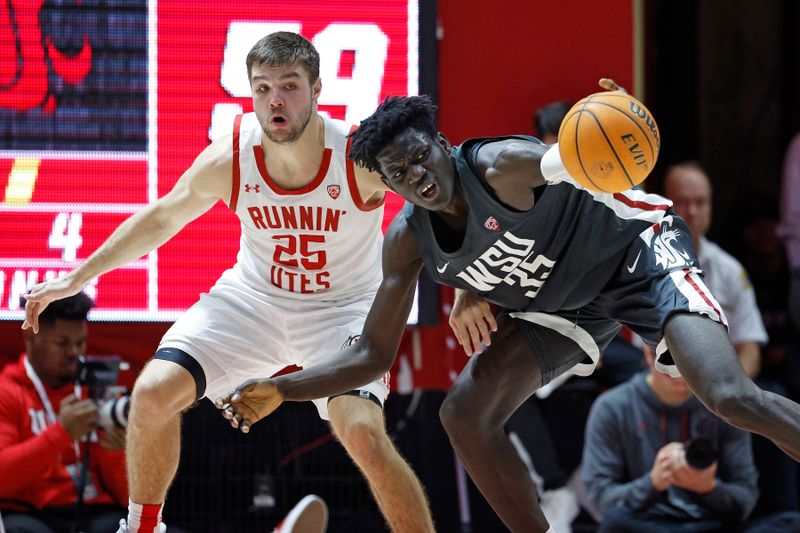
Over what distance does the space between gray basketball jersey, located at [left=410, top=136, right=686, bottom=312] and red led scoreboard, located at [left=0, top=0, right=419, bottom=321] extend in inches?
68.3

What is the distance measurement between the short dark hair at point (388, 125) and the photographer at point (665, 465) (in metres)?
2.03

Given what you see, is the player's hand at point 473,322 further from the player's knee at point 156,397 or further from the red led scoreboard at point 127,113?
the red led scoreboard at point 127,113

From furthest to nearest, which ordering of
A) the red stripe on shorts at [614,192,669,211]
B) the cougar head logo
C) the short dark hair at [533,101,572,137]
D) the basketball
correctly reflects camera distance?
the short dark hair at [533,101,572,137] < the red stripe on shorts at [614,192,669,211] < the cougar head logo < the basketball

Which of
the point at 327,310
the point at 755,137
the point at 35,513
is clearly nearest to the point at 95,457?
the point at 35,513

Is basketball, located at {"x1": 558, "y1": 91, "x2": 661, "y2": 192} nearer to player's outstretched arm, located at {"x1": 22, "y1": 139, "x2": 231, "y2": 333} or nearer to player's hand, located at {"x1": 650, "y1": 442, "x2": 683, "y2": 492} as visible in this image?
player's outstretched arm, located at {"x1": 22, "y1": 139, "x2": 231, "y2": 333}

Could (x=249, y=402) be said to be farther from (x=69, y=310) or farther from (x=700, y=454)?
(x=700, y=454)

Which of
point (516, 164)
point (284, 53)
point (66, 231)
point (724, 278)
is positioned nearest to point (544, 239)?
point (516, 164)

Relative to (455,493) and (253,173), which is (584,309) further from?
(455,493)

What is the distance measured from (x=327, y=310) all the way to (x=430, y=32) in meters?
1.76

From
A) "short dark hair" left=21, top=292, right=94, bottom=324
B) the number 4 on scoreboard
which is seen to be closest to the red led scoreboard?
the number 4 on scoreboard

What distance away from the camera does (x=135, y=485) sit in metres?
4.20

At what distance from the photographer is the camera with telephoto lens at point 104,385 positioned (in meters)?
5.16

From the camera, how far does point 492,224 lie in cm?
378

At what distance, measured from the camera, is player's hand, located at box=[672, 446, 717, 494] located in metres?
5.12
